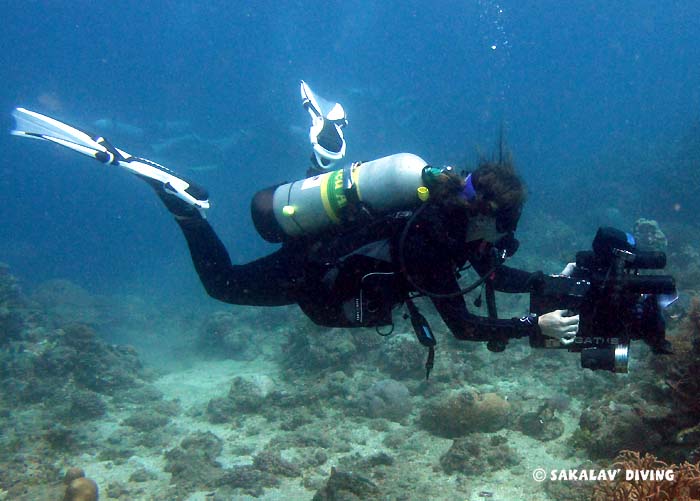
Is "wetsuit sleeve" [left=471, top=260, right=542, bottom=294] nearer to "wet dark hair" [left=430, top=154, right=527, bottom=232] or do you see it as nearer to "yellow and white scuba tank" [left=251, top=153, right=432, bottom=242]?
"wet dark hair" [left=430, top=154, right=527, bottom=232]

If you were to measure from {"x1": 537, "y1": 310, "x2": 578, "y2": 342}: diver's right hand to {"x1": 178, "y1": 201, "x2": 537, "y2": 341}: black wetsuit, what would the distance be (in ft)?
0.30

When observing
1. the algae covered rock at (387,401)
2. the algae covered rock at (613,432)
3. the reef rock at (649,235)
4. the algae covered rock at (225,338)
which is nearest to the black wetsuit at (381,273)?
the algae covered rock at (613,432)

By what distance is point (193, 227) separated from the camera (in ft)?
17.1

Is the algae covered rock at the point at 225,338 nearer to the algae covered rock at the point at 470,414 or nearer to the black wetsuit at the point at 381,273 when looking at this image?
the algae covered rock at the point at 470,414

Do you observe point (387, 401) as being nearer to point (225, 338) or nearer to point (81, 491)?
point (81, 491)

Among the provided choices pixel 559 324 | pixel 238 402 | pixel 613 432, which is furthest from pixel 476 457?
pixel 238 402

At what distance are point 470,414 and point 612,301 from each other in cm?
400

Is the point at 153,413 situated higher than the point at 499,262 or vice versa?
the point at 499,262

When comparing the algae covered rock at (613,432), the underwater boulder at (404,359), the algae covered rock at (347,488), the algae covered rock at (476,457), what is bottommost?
the algae covered rock at (347,488)

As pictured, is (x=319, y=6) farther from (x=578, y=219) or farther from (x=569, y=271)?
(x=569, y=271)

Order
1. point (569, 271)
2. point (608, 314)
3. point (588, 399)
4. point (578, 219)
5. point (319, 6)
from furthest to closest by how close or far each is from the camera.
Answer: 1. point (319, 6)
2. point (578, 219)
3. point (588, 399)
4. point (569, 271)
5. point (608, 314)

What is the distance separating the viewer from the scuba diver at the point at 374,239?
3.56 metres

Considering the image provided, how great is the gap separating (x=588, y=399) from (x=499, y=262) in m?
4.90

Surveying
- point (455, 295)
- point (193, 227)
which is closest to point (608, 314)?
point (455, 295)
